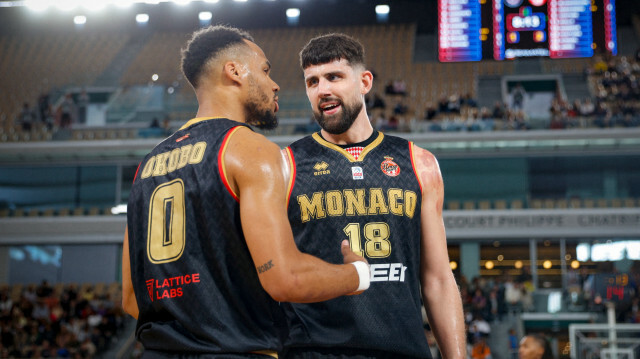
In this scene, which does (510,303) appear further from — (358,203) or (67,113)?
(358,203)

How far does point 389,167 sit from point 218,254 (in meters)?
1.56

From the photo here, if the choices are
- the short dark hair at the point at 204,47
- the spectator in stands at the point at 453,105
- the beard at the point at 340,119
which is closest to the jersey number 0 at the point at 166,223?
the short dark hair at the point at 204,47

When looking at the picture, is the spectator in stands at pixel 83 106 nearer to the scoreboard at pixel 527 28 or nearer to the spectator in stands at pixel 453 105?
the scoreboard at pixel 527 28

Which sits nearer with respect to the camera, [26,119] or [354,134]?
[354,134]

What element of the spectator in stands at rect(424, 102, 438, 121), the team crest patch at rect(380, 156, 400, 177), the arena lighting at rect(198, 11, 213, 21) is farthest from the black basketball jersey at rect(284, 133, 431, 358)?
the arena lighting at rect(198, 11, 213, 21)

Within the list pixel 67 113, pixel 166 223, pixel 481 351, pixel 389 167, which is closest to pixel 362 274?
pixel 166 223

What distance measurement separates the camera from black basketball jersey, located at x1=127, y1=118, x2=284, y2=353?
2.67 metres

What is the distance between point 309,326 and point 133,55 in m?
33.5

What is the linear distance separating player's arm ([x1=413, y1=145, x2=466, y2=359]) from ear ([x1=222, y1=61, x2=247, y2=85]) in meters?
1.38

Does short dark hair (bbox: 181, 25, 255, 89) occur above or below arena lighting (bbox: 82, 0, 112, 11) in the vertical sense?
below

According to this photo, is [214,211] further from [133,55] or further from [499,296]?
[133,55]

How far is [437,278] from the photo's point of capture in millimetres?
3918

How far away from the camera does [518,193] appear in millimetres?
26719

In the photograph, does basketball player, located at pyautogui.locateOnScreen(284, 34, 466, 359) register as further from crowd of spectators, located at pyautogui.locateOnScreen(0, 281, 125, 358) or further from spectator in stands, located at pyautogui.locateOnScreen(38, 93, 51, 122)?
spectator in stands, located at pyautogui.locateOnScreen(38, 93, 51, 122)
